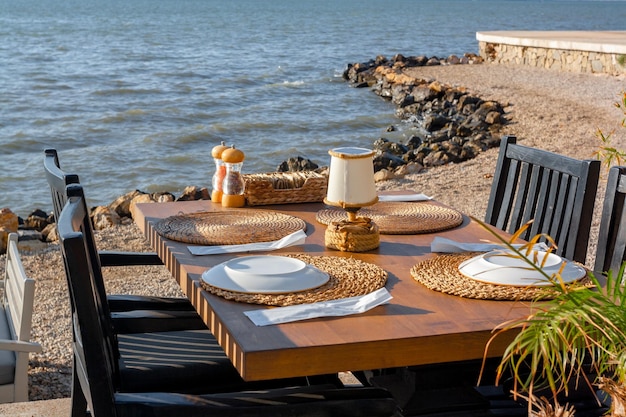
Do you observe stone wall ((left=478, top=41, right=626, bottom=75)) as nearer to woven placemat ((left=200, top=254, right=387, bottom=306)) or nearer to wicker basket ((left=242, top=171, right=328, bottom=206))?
wicker basket ((left=242, top=171, right=328, bottom=206))

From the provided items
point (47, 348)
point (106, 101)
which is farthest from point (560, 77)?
point (47, 348)

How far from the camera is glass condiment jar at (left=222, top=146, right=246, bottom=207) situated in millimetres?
3100

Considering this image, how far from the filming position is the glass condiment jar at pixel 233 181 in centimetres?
310

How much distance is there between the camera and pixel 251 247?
8.40ft

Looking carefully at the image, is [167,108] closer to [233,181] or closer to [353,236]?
[233,181]

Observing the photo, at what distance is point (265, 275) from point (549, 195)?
1406 mm

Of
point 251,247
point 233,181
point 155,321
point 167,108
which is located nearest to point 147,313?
point 155,321

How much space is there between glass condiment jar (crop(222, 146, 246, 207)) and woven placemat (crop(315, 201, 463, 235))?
307 millimetres

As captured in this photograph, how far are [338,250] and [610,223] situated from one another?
932 mm

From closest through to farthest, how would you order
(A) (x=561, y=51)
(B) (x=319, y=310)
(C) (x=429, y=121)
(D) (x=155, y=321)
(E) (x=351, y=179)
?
(B) (x=319, y=310) → (E) (x=351, y=179) → (D) (x=155, y=321) → (C) (x=429, y=121) → (A) (x=561, y=51)

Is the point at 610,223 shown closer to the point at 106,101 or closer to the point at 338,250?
the point at 338,250

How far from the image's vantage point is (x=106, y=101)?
64.0 feet

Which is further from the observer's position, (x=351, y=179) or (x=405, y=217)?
(x=405, y=217)

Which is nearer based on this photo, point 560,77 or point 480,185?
point 480,185
